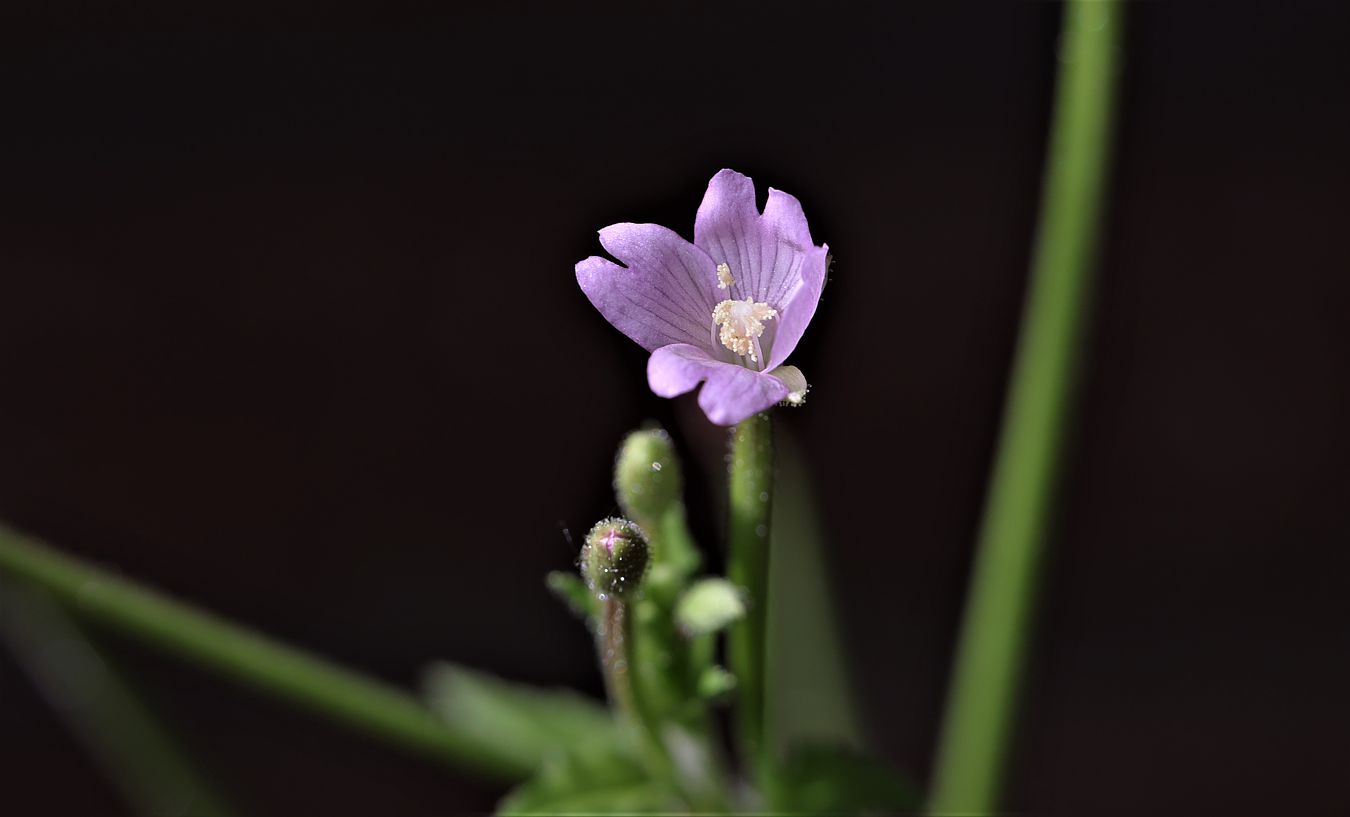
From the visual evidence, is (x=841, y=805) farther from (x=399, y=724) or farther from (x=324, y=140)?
(x=324, y=140)

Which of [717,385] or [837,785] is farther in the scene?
[837,785]

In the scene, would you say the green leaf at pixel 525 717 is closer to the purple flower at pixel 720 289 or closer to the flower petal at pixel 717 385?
the purple flower at pixel 720 289

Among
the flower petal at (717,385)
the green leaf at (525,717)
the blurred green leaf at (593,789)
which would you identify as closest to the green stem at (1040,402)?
the blurred green leaf at (593,789)

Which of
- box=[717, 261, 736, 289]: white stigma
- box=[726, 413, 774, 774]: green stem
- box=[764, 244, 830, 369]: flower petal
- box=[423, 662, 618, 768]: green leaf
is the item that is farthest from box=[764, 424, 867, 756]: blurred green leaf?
box=[764, 244, 830, 369]: flower petal

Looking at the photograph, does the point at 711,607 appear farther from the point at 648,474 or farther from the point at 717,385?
the point at 717,385

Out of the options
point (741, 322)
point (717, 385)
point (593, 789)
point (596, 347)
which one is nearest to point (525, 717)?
point (593, 789)

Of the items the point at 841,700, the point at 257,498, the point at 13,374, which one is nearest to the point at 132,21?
the point at 13,374

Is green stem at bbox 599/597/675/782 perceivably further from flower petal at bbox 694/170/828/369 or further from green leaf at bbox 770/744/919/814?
flower petal at bbox 694/170/828/369

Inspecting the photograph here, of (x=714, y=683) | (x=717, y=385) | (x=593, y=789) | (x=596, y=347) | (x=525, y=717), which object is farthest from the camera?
(x=596, y=347)
